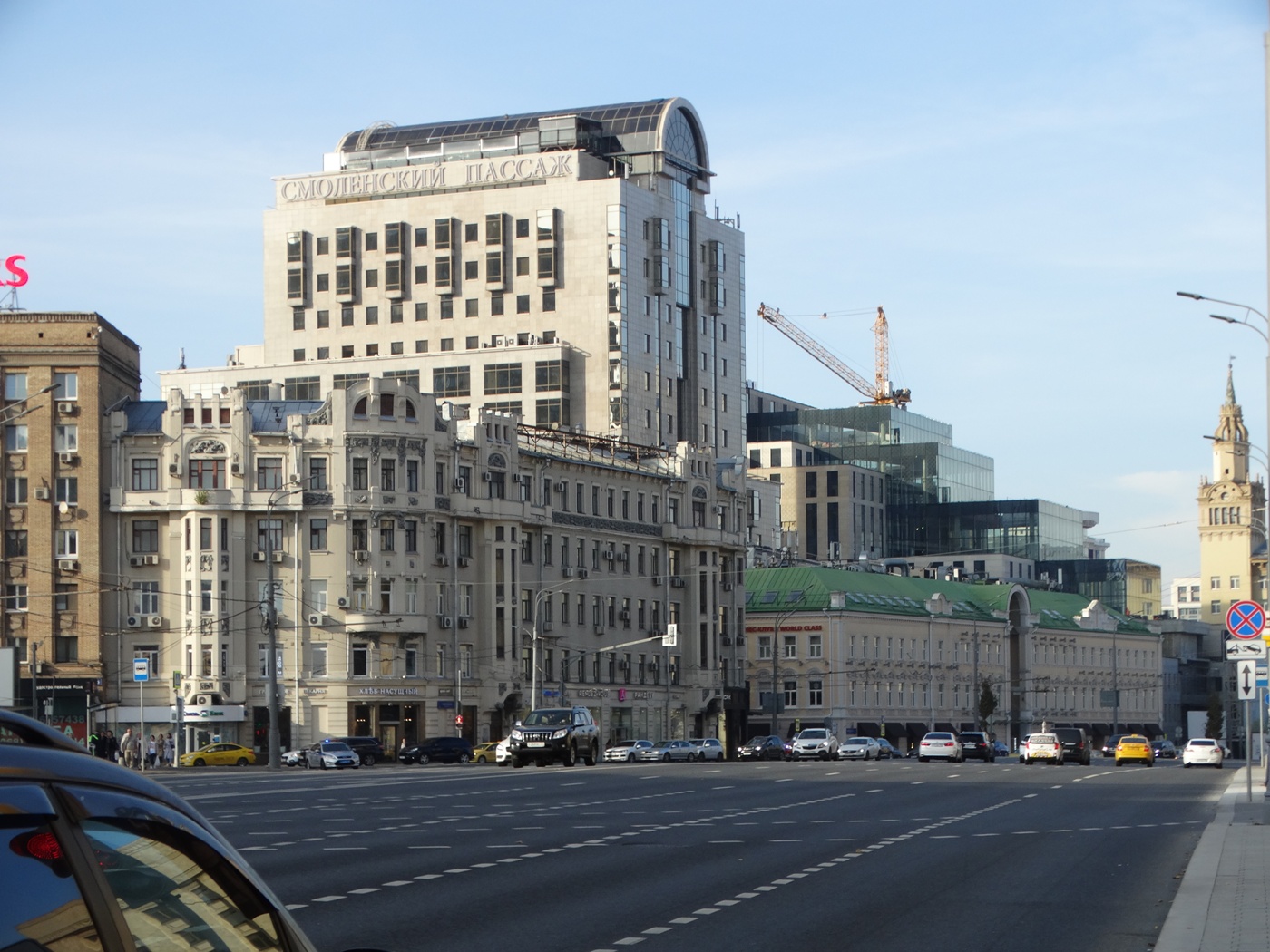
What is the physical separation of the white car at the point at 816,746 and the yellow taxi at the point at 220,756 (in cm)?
2446

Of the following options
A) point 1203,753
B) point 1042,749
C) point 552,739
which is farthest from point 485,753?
point 1203,753

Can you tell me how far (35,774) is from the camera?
3.52 m

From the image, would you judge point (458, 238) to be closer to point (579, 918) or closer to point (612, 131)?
point (612, 131)

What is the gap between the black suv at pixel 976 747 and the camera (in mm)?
83188

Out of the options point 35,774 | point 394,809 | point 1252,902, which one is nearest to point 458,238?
point 394,809

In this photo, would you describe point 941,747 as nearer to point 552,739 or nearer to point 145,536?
point 552,739

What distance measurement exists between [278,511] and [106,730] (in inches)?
470

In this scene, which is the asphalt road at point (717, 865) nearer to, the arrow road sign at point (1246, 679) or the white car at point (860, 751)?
the arrow road sign at point (1246, 679)

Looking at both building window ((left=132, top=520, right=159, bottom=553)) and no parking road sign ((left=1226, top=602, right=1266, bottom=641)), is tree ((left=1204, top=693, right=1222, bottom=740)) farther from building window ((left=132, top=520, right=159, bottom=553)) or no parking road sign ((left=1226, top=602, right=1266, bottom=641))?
no parking road sign ((left=1226, top=602, right=1266, bottom=641))

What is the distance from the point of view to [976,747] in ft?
274

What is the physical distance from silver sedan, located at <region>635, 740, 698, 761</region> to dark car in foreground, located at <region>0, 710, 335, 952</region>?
81202 mm

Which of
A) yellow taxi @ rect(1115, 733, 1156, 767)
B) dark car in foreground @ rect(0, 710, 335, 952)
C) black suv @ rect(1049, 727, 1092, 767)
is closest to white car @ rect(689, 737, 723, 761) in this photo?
black suv @ rect(1049, 727, 1092, 767)

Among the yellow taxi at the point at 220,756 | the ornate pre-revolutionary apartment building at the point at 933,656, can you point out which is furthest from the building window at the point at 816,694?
the yellow taxi at the point at 220,756

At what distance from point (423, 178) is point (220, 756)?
6151cm
